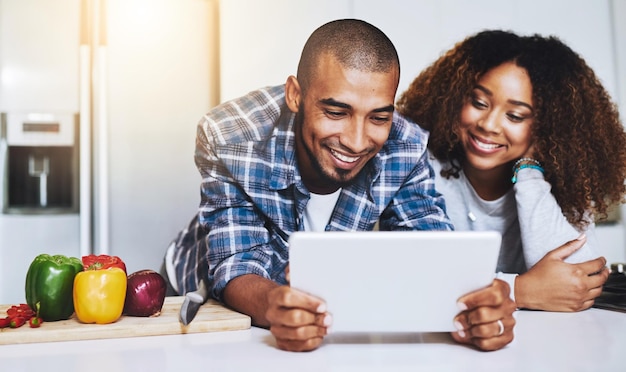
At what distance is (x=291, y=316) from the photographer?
878 mm

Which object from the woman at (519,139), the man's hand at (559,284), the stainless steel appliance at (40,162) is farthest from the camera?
the stainless steel appliance at (40,162)

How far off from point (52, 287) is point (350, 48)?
0.73 metres

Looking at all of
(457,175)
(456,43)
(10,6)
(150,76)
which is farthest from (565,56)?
(10,6)

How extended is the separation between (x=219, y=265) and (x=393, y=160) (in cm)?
44

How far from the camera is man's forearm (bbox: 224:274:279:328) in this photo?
3.44 feet

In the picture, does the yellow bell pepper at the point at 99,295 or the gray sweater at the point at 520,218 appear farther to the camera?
the gray sweater at the point at 520,218

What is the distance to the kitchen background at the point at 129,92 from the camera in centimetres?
172

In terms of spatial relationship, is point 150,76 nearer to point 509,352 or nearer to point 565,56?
point 565,56

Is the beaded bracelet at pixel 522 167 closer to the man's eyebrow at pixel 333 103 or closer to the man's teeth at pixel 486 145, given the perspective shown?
the man's teeth at pixel 486 145

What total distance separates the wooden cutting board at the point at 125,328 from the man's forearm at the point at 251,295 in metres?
0.02

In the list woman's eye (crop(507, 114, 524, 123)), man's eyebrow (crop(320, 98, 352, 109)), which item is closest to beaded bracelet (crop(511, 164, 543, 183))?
woman's eye (crop(507, 114, 524, 123))

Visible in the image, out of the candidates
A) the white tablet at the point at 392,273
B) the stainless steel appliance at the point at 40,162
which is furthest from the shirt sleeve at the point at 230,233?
the stainless steel appliance at the point at 40,162

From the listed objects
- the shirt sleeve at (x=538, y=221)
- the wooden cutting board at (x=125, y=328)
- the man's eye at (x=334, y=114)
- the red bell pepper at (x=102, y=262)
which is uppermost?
the man's eye at (x=334, y=114)

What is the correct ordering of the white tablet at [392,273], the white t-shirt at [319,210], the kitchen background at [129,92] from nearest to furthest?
the white tablet at [392,273], the white t-shirt at [319,210], the kitchen background at [129,92]
